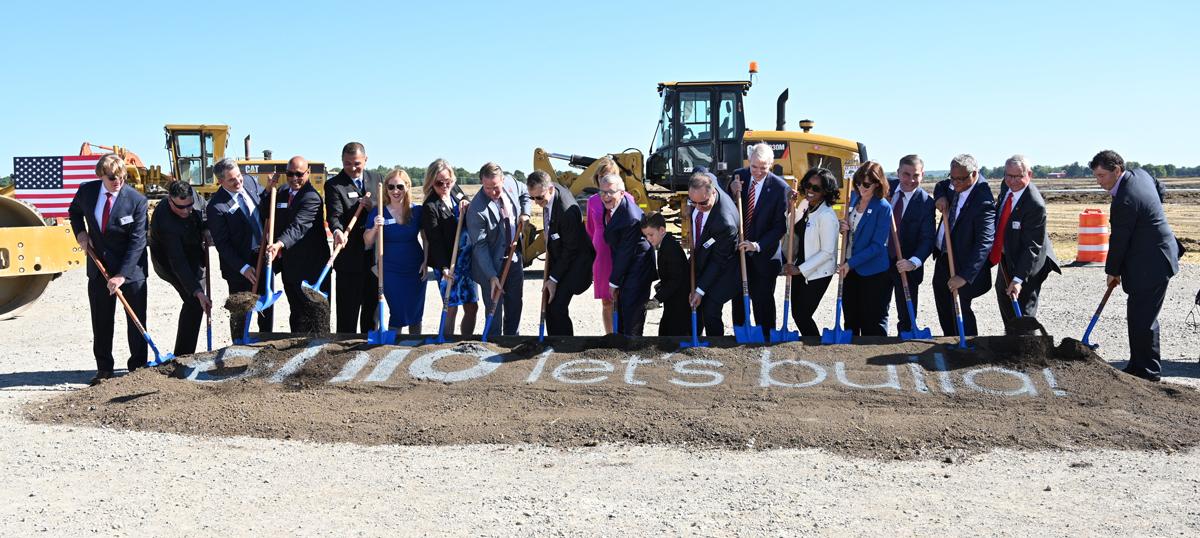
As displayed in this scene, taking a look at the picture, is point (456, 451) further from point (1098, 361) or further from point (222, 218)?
point (1098, 361)

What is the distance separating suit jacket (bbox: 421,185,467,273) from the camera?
7845 mm

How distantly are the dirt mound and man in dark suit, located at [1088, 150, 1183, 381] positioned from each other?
23.5 inches

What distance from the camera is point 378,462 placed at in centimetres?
565

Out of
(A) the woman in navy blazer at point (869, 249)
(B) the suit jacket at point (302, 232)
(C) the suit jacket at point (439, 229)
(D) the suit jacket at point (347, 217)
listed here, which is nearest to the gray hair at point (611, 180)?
(C) the suit jacket at point (439, 229)

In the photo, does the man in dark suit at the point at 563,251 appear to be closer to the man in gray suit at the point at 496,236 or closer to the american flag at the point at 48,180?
the man in gray suit at the point at 496,236

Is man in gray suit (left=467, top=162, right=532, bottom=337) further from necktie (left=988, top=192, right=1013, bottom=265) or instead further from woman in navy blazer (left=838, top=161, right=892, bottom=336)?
necktie (left=988, top=192, right=1013, bottom=265)

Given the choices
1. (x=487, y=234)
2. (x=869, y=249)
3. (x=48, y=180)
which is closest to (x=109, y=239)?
(x=487, y=234)

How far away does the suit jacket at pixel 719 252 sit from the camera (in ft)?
24.9

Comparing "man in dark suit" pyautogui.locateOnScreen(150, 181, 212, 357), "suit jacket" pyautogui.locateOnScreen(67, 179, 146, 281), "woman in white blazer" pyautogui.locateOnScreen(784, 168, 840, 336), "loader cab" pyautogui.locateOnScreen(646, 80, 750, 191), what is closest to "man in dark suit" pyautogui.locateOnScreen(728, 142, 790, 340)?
"woman in white blazer" pyautogui.locateOnScreen(784, 168, 840, 336)

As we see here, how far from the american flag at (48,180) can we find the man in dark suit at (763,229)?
41.2ft

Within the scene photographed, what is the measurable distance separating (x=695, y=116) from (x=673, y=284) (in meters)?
9.47

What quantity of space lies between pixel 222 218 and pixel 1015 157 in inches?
230

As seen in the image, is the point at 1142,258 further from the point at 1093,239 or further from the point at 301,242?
the point at 1093,239

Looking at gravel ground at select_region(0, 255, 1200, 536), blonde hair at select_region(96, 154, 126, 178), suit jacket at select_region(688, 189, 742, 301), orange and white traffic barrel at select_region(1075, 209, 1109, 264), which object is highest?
blonde hair at select_region(96, 154, 126, 178)
